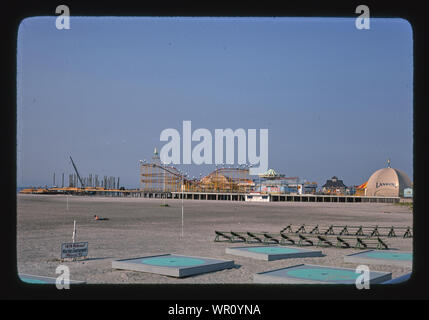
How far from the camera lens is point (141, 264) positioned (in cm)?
910

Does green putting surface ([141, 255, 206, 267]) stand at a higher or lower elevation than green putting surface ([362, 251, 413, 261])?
higher

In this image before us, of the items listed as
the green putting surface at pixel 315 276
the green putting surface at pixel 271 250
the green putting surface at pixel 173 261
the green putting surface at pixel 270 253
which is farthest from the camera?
the green putting surface at pixel 271 250

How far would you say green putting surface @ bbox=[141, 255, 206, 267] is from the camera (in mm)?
9211

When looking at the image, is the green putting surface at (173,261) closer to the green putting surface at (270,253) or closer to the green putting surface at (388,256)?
the green putting surface at (270,253)

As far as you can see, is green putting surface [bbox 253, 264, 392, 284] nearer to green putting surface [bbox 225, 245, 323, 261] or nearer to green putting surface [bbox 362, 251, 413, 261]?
green putting surface [bbox 225, 245, 323, 261]

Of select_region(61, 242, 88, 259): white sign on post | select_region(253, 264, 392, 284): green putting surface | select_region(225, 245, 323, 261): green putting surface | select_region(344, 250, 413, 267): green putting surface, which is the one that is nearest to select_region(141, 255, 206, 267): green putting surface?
select_region(61, 242, 88, 259): white sign on post

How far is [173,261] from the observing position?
31.7 feet

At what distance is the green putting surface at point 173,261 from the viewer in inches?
363

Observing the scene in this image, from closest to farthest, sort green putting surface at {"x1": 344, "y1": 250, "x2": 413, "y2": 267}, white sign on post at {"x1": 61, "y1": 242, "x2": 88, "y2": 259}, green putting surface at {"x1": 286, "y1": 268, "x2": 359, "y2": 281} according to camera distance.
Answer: green putting surface at {"x1": 286, "y1": 268, "x2": 359, "y2": 281}
white sign on post at {"x1": 61, "y1": 242, "x2": 88, "y2": 259}
green putting surface at {"x1": 344, "y1": 250, "x2": 413, "y2": 267}

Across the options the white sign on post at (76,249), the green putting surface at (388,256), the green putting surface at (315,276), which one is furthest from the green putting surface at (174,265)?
the green putting surface at (388,256)

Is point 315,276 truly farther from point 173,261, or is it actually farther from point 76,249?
point 76,249
